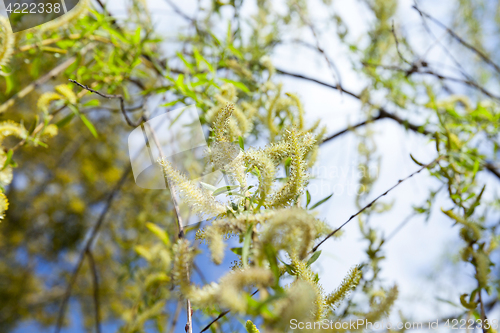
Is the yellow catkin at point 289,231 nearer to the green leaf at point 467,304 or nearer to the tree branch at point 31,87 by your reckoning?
the green leaf at point 467,304

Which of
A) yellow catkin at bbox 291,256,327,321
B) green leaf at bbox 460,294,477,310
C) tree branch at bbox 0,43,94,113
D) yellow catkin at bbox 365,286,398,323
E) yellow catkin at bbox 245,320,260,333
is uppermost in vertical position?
tree branch at bbox 0,43,94,113

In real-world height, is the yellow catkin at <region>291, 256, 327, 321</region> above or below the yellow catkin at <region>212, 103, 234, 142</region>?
below

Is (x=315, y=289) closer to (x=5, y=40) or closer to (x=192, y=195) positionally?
(x=192, y=195)

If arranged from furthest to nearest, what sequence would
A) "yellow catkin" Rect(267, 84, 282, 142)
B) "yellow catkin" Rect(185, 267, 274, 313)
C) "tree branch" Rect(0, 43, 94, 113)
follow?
"tree branch" Rect(0, 43, 94, 113), "yellow catkin" Rect(267, 84, 282, 142), "yellow catkin" Rect(185, 267, 274, 313)

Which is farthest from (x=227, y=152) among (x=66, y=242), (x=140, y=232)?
(x=66, y=242)

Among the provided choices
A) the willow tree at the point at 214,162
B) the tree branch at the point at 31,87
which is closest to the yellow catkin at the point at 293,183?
the willow tree at the point at 214,162

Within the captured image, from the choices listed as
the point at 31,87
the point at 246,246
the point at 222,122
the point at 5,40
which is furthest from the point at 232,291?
the point at 31,87

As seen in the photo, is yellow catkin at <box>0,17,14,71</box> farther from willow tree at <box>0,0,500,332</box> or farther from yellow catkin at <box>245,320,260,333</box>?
yellow catkin at <box>245,320,260,333</box>

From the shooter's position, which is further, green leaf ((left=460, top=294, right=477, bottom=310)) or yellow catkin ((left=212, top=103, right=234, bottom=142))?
green leaf ((left=460, top=294, right=477, bottom=310))

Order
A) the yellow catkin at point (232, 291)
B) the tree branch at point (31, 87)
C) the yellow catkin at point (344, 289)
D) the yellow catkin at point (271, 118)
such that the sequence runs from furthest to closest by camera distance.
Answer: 1. the tree branch at point (31, 87)
2. the yellow catkin at point (271, 118)
3. the yellow catkin at point (344, 289)
4. the yellow catkin at point (232, 291)

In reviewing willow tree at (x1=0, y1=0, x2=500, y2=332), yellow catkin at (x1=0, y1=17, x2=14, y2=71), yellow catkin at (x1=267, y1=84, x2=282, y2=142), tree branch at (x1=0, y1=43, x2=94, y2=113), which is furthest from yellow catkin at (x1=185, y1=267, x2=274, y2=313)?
tree branch at (x1=0, y1=43, x2=94, y2=113)

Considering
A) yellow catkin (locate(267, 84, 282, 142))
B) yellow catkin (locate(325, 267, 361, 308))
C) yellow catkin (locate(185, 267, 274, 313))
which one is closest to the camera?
yellow catkin (locate(185, 267, 274, 313))

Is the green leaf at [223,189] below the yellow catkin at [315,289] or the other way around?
the other way around

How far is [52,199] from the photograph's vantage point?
1637mm
